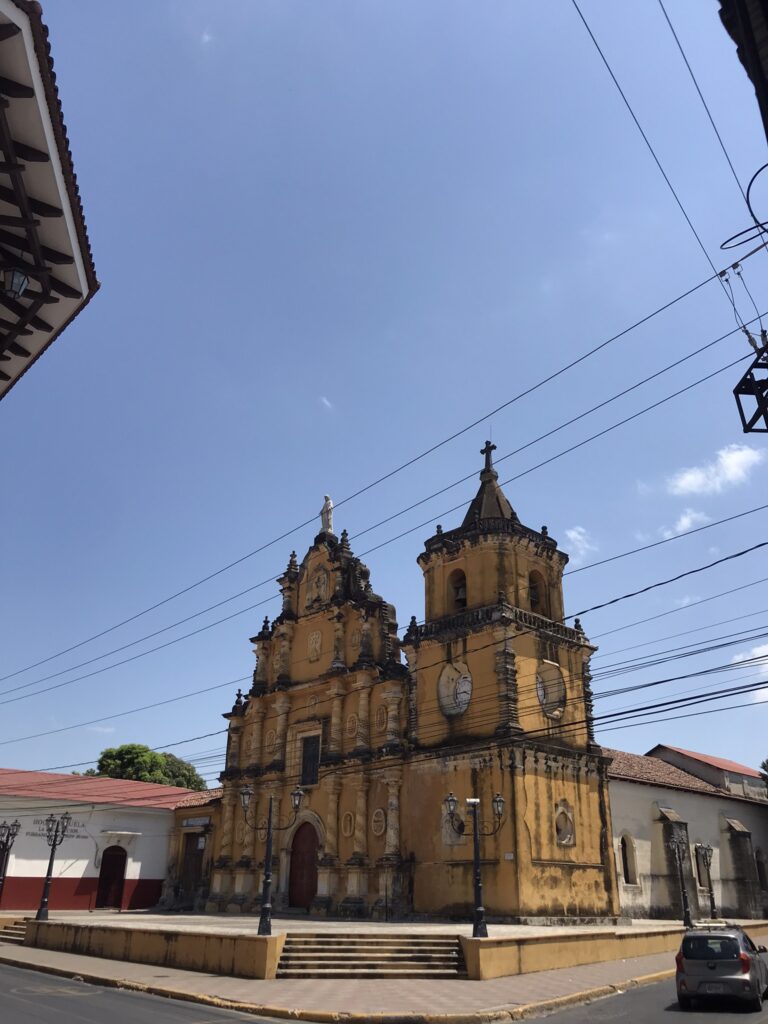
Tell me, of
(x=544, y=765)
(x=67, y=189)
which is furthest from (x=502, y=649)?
(x=67, y=189)

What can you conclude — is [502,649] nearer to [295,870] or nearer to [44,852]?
[295,870]

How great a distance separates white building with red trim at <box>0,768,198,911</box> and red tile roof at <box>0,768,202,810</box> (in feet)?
0.15

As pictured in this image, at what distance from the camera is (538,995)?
13648 millimetres

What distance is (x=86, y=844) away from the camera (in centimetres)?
3562

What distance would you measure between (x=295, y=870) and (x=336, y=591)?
11484 mm

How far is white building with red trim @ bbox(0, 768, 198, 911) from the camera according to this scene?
33.1m

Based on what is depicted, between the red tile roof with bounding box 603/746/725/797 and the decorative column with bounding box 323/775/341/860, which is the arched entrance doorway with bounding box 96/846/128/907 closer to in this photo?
the decorative column with bounding box 323/775/341/860

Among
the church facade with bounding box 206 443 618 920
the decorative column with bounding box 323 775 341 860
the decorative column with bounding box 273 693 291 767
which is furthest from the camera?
the decorative column with bounding box 273 693 291 767

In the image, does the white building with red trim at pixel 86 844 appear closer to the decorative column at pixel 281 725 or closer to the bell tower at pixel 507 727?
the decorative column at pixel 281 725

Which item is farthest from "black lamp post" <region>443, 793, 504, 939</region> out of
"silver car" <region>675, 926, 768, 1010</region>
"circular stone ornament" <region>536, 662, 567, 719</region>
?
"silver car" <region>675, 926, 768, 1010</region>

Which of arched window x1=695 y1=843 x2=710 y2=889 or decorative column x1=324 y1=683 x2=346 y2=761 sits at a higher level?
decorative column x1=324 y1=683 x2=346 y2=761

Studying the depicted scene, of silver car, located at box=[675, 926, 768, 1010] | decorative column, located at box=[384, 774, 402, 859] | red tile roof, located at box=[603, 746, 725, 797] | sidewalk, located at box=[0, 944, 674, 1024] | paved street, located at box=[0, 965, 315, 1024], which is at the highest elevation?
red tile roof, located at box=[603, 746, 725, 797]

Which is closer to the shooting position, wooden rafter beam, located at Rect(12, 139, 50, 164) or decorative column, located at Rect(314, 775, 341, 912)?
wooden rafter beam, located at Rect(12, 139, 50, 164)

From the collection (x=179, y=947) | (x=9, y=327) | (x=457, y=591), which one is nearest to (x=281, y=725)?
(x=457, y=591)
